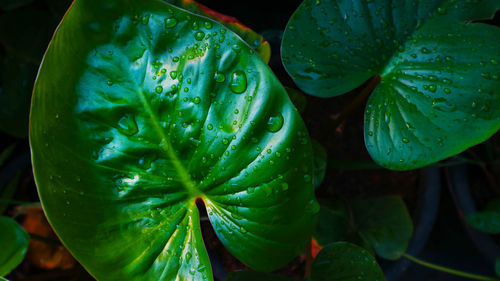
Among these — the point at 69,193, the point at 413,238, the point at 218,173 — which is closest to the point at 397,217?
the point at 413,238

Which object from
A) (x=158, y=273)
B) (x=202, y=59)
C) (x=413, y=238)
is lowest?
(x=413, y=238)

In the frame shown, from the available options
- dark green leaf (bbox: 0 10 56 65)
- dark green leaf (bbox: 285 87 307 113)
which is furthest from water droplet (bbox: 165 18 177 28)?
dark green leaf (bbox: 0 10 56 65)

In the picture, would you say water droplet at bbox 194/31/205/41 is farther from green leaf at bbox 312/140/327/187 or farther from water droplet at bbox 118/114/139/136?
green leaf at bbox 312/140/327/187

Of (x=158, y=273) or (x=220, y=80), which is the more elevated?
(x=220, y=80)

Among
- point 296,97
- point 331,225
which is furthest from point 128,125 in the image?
point 331,225

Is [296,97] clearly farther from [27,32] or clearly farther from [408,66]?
[27,32]

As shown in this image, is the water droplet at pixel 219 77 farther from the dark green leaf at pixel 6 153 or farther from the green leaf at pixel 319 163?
the dark green leaf at pixel 6 153

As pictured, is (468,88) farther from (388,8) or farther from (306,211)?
(306,211)
